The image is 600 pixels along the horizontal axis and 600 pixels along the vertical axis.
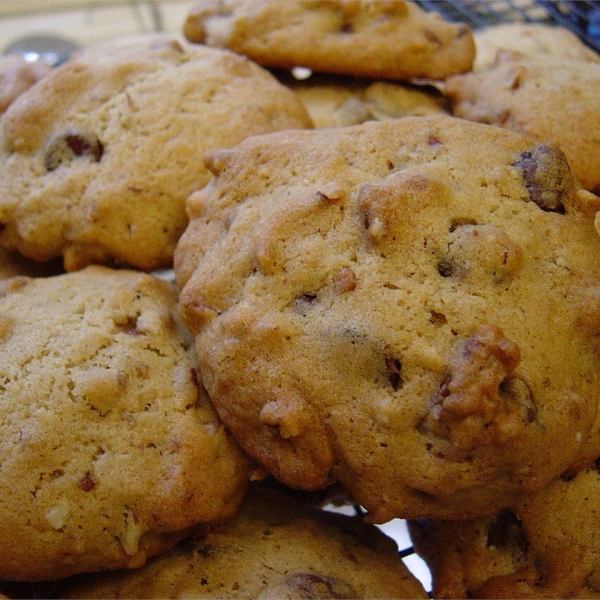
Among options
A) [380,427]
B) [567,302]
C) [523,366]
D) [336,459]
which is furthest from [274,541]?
[567,302]

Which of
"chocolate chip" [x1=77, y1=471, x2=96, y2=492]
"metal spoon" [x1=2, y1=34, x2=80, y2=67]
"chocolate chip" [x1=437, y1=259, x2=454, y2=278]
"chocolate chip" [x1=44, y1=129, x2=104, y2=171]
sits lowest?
"metal spoon" [x1=2, y1=34, x2=80, y2=67]

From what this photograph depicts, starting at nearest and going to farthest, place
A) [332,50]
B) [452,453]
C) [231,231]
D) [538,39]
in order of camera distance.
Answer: [452,453] < [231,231] < [332,50] < [538,39]

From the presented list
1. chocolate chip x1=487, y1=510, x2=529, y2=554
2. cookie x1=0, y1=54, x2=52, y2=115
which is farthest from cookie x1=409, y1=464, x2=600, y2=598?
cookie x1=0, y1=54, x2=52, y2=115

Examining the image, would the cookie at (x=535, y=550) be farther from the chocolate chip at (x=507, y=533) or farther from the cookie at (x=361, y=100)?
the cookie at (x=361, y=100)

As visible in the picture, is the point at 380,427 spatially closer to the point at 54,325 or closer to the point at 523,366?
the point at 523,366

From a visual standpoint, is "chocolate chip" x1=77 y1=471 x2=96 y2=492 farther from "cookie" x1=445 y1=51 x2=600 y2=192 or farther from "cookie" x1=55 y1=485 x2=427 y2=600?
"cookie" x1=445 y1=51 x2=600 y2=192

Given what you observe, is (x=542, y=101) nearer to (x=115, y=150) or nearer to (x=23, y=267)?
(x=115, y=150)

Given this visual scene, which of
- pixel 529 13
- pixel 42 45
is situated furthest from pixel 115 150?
pixel 42 45
